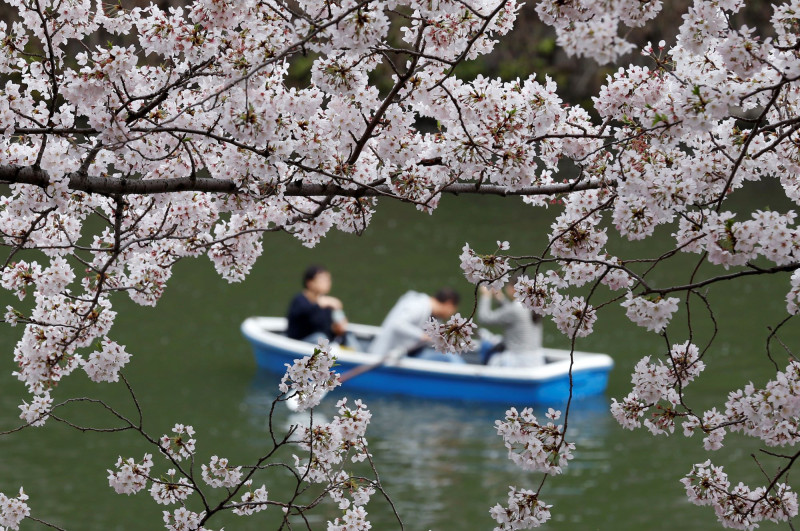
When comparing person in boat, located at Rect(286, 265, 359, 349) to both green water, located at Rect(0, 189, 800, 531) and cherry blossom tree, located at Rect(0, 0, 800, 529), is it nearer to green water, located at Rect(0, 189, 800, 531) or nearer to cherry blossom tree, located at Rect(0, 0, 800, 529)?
green water, located at Rect(0, 189, 800, 531)

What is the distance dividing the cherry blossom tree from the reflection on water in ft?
18.8

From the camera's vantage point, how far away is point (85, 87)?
10.8ft

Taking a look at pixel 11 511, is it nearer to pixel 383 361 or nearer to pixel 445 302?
pixel 445 302

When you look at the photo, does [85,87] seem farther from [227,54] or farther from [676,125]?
[676,125]

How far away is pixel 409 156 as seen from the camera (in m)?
3.66

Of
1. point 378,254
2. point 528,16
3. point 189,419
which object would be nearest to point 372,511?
point 189,419

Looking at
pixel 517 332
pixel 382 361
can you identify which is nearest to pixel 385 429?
pixel 382 361

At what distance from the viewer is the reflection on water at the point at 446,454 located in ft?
31.4

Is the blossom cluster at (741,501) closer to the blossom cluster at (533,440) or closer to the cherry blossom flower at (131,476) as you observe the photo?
the blossom cluster at (533,440)

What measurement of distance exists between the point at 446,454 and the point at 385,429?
0.91m

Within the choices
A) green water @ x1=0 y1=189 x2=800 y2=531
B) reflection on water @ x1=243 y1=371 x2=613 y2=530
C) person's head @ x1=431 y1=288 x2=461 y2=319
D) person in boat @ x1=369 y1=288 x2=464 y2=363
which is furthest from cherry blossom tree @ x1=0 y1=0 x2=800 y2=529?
person in boat @ x1=369 y1=288 x2=464 y2=363

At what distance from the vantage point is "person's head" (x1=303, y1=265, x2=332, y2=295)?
12.1 meters

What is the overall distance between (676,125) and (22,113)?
1.96m

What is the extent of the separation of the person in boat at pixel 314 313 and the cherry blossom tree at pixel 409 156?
8.09 m
